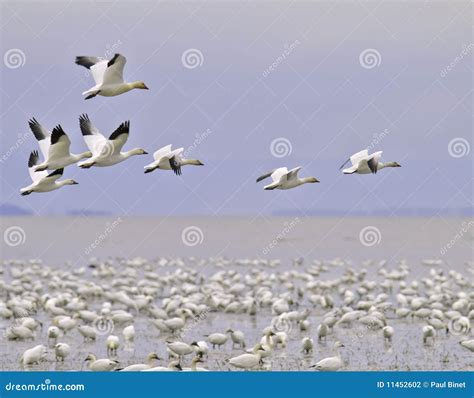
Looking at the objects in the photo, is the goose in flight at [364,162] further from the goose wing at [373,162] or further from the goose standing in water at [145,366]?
the goose standing in water at [145,366]

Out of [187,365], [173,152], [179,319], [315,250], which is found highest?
[315,250]

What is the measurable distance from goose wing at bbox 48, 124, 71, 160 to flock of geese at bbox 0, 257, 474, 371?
309cm

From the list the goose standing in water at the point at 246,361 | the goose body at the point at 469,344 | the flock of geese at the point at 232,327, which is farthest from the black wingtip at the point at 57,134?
the goose body at the point at 469,344

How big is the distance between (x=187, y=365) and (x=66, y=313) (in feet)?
17.5

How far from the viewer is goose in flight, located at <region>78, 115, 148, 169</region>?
13.7 metres

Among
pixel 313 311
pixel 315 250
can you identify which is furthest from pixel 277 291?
pixel 315 250

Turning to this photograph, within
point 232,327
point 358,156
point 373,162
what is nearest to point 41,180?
point 358,156

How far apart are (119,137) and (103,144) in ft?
1.40

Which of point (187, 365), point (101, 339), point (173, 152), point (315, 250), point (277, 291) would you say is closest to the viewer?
point (173, 152)

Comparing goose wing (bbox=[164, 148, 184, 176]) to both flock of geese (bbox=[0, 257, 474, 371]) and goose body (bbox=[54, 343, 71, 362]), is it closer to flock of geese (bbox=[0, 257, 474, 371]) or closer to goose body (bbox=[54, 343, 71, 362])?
flock of geese (bbox=[0, 257, 474, 371])

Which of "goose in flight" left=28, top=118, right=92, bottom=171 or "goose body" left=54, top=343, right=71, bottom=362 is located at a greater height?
"goose in flight" left=28, top=118, right=92, bottom=171

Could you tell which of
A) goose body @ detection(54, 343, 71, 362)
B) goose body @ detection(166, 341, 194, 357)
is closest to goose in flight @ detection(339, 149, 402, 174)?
goose body @ detection(166, 341, 194, 357)

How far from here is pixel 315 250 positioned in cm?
5475

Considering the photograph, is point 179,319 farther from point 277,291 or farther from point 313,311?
point 277,291
